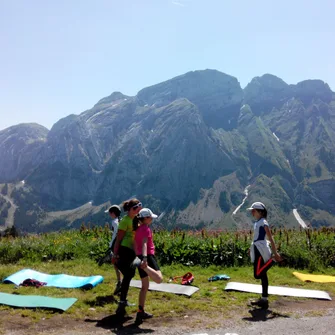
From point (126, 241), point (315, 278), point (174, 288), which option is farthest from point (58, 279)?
point (315, 278)

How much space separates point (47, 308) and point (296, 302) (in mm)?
6506

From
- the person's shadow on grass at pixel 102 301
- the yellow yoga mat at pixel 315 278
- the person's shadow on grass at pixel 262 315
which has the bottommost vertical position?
the yellow yoga mat at pixel 315 278

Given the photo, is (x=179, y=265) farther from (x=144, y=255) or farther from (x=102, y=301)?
(x=144, y=255)

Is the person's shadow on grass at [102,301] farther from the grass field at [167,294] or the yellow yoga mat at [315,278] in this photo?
the yellow yoga mat at [315,278]

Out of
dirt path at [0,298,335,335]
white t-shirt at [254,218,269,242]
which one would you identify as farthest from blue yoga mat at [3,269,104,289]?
white t-shirt at [254,218,269,242]

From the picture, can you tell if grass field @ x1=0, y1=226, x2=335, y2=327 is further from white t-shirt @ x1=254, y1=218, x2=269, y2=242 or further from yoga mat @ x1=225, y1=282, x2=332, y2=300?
white t-shirt @ x1=254, y1=218, x2=269, y2=242

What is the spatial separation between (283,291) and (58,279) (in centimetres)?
716

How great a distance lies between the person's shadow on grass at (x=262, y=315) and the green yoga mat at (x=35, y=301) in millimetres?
4395

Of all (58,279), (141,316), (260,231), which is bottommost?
(58,279)

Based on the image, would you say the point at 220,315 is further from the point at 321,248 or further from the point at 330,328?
the point at 321,248

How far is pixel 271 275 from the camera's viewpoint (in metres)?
13.1

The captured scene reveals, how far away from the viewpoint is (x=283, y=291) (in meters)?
10.9

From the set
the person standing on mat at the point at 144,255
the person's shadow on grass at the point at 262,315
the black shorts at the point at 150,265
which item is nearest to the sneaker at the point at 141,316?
the person standing on mat at the point at 144,255

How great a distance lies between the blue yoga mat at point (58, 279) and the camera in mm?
11169
